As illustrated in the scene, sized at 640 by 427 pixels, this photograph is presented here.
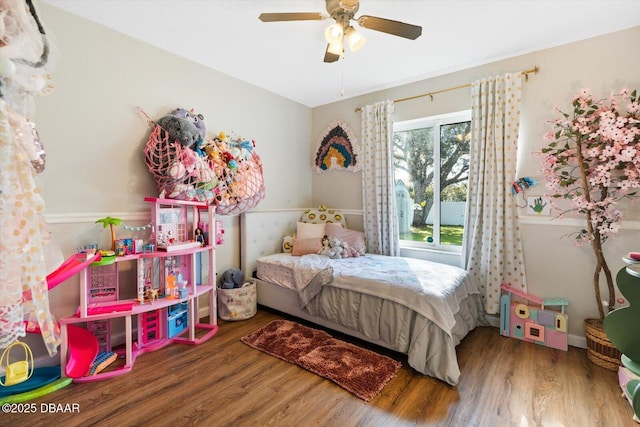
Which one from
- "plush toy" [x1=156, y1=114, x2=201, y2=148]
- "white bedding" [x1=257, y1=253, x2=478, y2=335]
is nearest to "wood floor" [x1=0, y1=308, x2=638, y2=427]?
"white bedding" [x1=257, y1=253, x2=478, y2=335]

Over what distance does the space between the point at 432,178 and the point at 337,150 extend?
1.28m

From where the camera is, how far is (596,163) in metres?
2.17

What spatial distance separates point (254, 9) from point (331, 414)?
264 centimetres

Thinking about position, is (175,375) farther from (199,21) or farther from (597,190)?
(597,190)

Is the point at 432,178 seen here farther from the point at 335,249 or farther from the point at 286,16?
the point at 286,16

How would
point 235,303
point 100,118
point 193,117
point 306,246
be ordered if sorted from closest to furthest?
point 100,118 < point 193,117 < point 235,303 < point 306,246

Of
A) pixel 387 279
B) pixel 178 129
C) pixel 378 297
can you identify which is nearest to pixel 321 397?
pixel 378 297

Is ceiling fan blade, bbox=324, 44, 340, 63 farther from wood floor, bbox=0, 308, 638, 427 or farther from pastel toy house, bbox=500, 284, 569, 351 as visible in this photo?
pastel toy house, bbox=500, 284, 569, 351

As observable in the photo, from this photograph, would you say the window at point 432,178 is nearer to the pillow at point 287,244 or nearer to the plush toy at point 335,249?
the plush toy at point 335,249

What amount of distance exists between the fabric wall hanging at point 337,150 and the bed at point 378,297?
1146 mm

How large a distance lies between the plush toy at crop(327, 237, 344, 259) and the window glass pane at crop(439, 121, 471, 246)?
116cm

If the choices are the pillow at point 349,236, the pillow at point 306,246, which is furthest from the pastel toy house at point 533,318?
the pillow at point 306,246

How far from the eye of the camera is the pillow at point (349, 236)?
3223mm

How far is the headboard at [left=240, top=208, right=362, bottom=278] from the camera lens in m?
3.17
